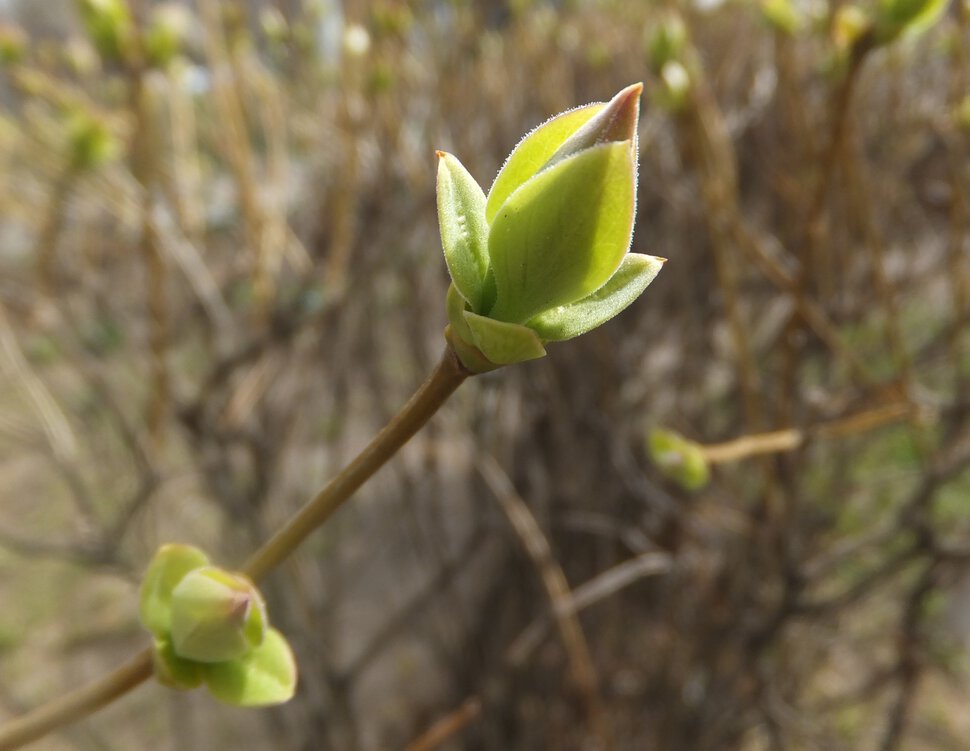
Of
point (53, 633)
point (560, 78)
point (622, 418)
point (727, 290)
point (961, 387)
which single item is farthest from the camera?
point (53, 633)

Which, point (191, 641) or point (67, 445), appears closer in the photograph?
point (191, 641)

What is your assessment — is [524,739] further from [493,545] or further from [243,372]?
[243,372]

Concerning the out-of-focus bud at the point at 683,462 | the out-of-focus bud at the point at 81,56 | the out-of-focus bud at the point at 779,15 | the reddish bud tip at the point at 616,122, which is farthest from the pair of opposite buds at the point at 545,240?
the out-of-focus bud at the point at 81,56

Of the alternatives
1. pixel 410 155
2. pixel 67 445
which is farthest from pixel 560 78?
pixel 67 445

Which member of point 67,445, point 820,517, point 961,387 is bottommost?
point 820,517

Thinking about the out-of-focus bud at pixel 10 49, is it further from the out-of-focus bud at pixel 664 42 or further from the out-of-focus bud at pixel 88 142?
the out-of-focus bud at pixel 664 42

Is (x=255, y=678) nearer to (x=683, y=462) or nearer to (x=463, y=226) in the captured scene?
(x=463, y=226)

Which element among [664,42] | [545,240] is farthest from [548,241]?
[664,42]

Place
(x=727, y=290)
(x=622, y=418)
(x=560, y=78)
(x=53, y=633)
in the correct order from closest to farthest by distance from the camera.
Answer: (x=727, y=290) < (x=622, y=418) < (x=560, y=78) < (x=53, y=633)
